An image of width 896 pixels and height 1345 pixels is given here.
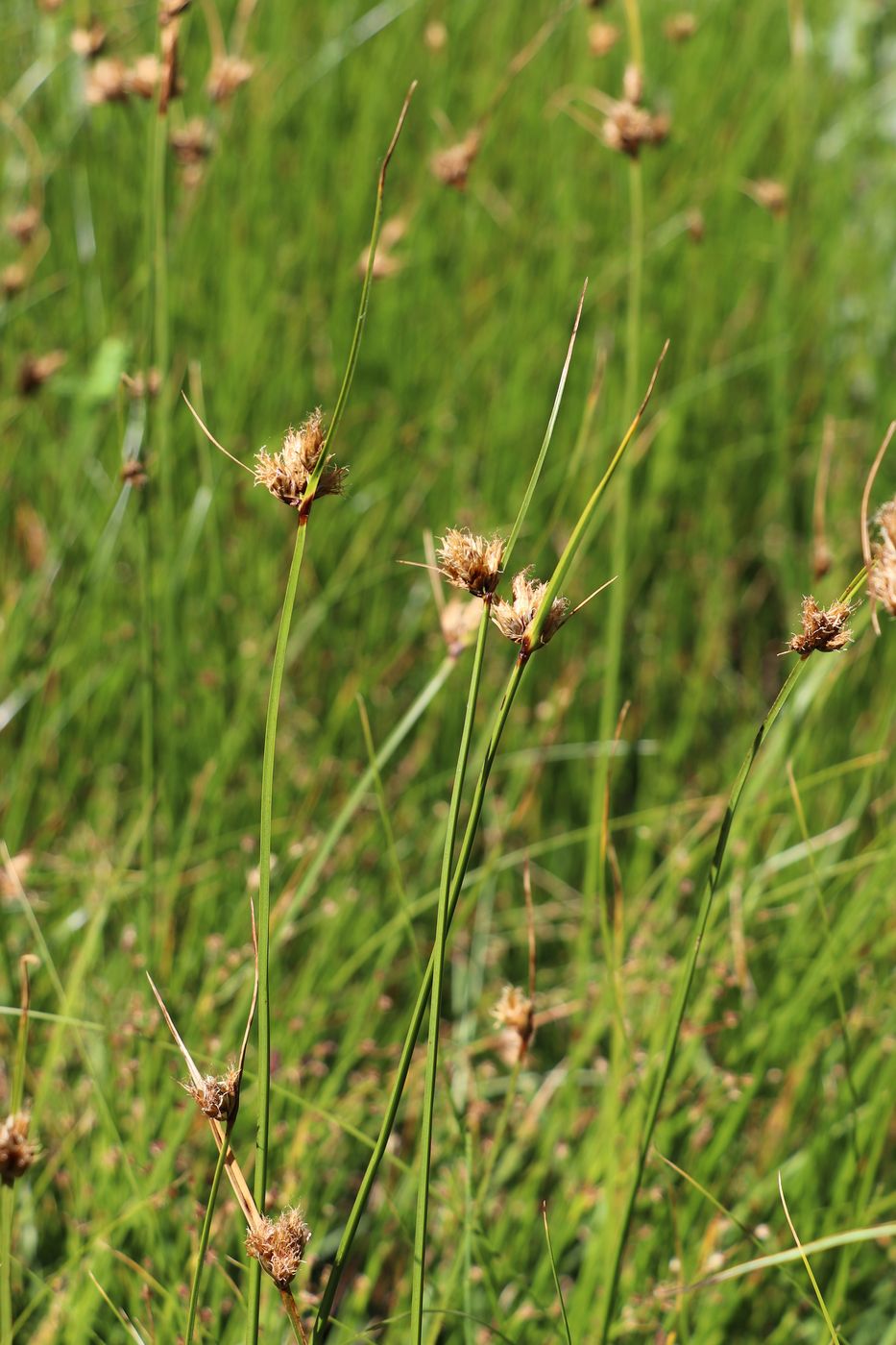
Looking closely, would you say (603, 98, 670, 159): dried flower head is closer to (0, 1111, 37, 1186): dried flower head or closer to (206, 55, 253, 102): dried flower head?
(206, 55, 253, 102): dried flower head

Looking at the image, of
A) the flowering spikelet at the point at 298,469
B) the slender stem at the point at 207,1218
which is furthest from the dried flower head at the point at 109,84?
the slender stem at the point at 207,1218

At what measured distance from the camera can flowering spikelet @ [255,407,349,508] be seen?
0.63m

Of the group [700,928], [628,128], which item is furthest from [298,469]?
[628,128]

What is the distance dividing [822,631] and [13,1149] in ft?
1.78

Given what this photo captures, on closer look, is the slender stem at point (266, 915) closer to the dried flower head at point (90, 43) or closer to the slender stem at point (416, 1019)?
the slender stem at point (416, 1019)

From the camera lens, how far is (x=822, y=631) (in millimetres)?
631

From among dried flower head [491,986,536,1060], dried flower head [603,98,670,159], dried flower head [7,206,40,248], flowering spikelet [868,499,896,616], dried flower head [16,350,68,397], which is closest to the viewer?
flowering spikelet [868,499,896,616]

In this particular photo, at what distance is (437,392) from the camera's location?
2117 millimetres

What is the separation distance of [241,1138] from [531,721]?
0.82 meters

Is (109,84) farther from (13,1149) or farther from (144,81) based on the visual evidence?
(13,1149)

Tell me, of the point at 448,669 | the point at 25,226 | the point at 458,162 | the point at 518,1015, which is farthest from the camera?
the point at 25,226

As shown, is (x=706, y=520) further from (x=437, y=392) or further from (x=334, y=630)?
(x=334, y=630)

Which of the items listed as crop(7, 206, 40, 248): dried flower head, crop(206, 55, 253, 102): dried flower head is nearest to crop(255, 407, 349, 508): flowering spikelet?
crop(206, 55, 253, 102): dried flower head

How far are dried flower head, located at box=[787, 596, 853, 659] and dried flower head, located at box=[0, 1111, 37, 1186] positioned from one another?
1.70 ft
